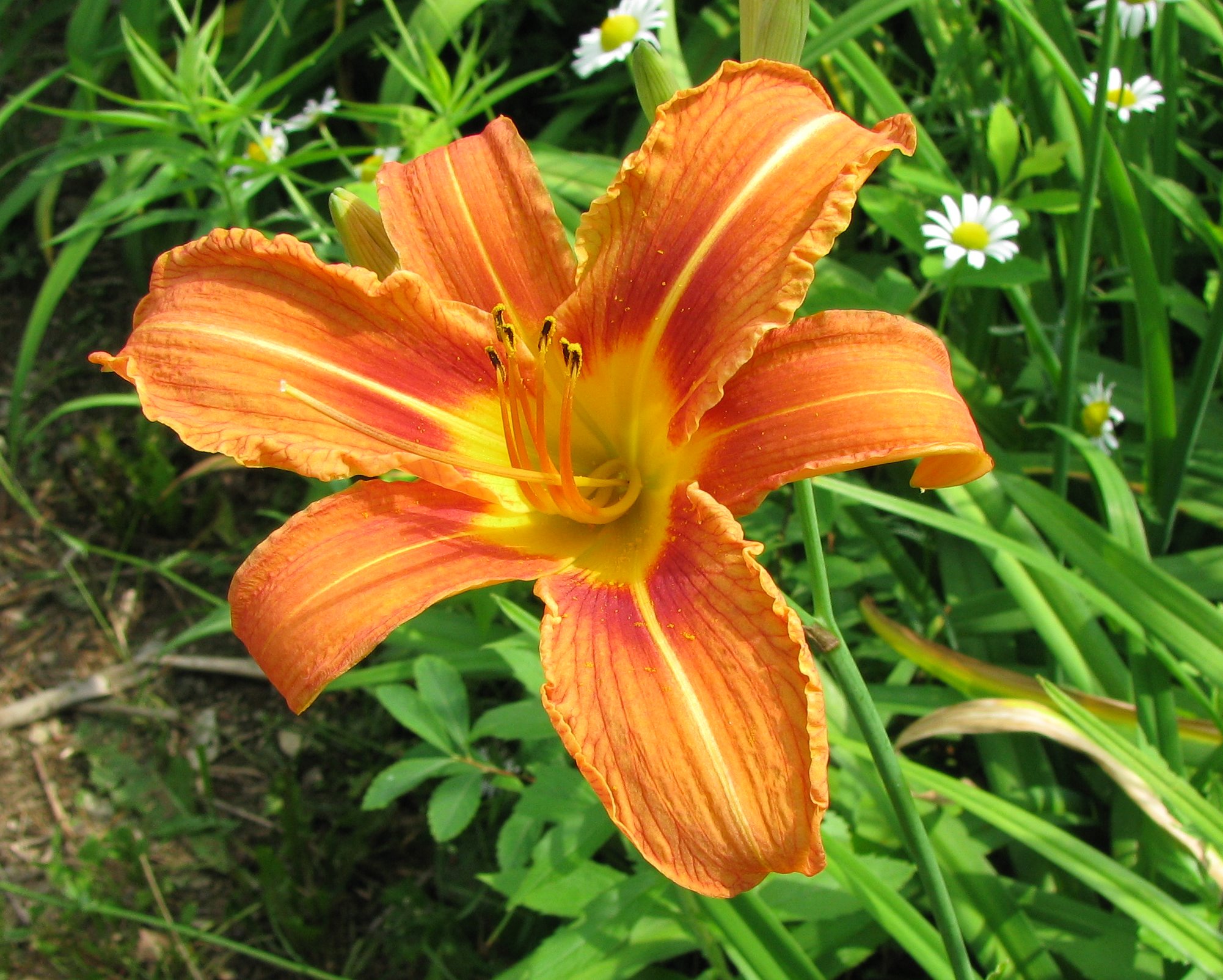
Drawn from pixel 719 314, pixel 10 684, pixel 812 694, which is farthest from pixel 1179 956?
pixel 10 684

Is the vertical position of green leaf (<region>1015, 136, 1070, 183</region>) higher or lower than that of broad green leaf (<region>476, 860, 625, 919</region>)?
higher

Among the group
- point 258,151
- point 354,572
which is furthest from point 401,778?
point 258,151

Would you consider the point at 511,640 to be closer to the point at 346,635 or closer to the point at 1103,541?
the point at 346,635

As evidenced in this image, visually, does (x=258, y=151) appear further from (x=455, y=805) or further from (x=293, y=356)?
(x=455, y=805)

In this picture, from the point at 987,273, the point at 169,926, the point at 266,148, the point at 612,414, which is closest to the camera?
the point at 612,414

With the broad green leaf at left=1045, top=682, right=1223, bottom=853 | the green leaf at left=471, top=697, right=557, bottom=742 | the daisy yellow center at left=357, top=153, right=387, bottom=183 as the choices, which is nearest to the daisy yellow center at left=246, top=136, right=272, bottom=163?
the daisy yellow center at left=357, top=153, right=387, bottom=183

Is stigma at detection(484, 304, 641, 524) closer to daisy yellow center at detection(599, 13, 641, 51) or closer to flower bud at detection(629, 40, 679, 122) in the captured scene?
flower bud at detection(629, 40, 679, 122)

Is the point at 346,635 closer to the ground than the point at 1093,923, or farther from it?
farther from it
